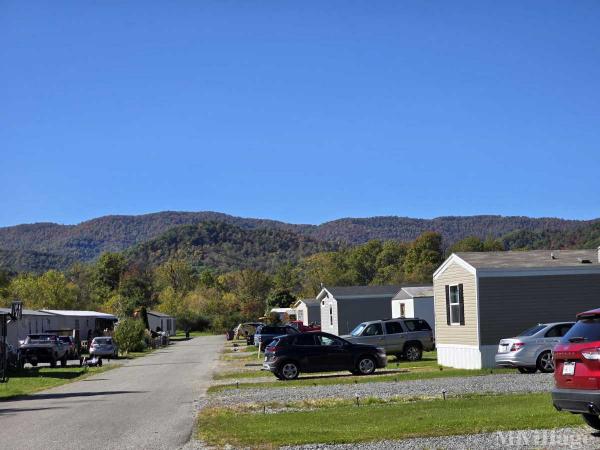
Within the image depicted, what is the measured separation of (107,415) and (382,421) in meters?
6.39

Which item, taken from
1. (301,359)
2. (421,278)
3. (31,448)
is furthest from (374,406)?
(421,278)

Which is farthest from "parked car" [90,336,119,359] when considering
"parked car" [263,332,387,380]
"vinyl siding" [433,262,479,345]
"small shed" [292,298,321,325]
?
"small shed" [292,298,321,325]

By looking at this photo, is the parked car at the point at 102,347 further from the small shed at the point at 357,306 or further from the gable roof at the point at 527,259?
the gable roof at the point at 527,259

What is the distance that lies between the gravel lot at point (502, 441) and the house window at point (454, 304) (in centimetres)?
1575

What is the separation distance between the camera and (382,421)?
1415cm

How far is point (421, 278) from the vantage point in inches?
4313

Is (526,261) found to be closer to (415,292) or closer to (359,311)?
(415,292)

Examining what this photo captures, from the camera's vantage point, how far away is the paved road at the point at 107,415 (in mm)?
13438

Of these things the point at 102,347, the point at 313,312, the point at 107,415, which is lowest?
the point at 102,347

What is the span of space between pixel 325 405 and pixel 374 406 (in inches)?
46.7

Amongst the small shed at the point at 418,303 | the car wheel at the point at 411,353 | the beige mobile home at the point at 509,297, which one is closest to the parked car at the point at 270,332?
the small shed at the point at 418,303

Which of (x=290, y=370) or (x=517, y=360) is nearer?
(x=517, y=360)

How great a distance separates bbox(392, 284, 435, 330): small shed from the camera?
44.9 metres

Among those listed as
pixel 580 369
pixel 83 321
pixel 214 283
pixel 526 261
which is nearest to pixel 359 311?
pixel 526 261
